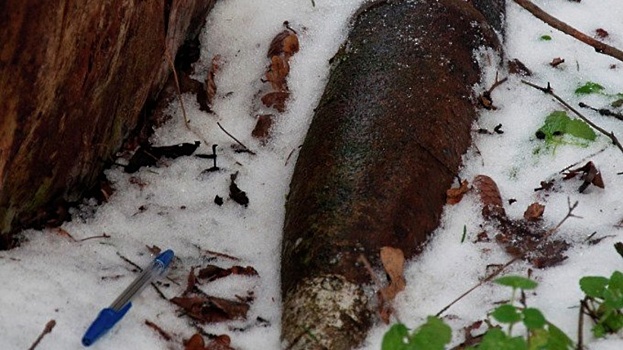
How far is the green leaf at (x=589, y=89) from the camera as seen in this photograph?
3086 mm

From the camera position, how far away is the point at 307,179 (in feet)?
8.48

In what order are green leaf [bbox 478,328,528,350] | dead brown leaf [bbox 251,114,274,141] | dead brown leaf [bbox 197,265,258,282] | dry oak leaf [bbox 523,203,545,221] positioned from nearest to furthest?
green leaf [bbox 478,328,528,350], dead brown leaf [bbox 197,265,258,282], dry oak leaf [bbox 523,203,545,221], dead brown leaf [bbox 251,114,274,141]

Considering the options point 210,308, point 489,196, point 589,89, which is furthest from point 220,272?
point 589,89

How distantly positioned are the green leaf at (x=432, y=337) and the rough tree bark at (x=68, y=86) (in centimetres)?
117

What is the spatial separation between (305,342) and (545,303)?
0.66m

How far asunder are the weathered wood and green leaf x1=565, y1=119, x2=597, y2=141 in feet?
1.15

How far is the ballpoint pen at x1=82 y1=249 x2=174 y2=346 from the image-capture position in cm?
207

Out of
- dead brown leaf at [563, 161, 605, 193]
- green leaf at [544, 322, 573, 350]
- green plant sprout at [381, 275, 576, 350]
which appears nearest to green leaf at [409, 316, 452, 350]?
green plant sprout at [381, 275, 576, 350]

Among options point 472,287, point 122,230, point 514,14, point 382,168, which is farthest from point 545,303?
point 514,14

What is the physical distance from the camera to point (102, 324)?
2.09 meters

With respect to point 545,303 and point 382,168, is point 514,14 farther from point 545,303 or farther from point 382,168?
point 545,303

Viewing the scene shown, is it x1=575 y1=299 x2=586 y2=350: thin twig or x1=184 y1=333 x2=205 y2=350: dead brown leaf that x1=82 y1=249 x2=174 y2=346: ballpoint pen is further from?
x1=575 y1=299 x2=586 y2=350: thin twig

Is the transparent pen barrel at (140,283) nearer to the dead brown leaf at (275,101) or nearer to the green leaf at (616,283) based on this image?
the dead brown leaf at (275,101)

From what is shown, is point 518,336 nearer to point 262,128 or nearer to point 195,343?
point 195,343
